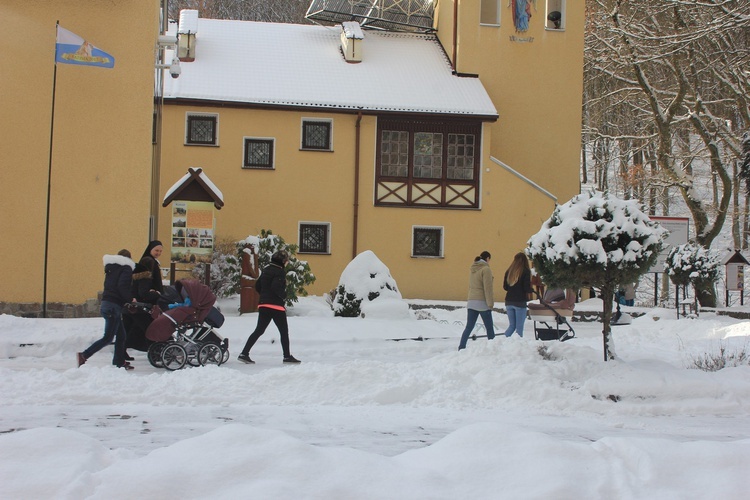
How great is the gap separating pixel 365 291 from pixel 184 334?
6.96 metres

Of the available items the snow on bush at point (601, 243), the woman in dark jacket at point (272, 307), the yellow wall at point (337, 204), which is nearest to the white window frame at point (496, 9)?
the yellow wall at point (337, 204)

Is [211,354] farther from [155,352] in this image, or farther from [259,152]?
[259,152]

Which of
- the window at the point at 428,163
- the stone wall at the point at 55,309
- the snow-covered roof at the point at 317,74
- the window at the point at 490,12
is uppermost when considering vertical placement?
the window at the point at 490,12

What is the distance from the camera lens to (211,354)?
12484mm

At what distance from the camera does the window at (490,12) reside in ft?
102

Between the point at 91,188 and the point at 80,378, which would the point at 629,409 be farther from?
the point at 91,188

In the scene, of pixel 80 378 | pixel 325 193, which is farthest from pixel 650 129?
pixel 80 378

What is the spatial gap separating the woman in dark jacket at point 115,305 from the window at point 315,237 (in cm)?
1623

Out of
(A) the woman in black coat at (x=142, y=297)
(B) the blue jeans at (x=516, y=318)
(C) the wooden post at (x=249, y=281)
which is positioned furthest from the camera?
(C) the wooden post at (x=249, y=281)

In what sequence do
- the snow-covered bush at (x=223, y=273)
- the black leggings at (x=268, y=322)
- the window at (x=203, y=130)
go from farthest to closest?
the window at (x=203, y=130)
the snow-covered bush at (x=223, y=273)
the black leggings at (x=268, y=322)


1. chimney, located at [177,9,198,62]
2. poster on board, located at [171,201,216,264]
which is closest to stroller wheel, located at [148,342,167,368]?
poster on board, located at [171,201,216,264]

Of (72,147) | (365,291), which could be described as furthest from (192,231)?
(365,291)

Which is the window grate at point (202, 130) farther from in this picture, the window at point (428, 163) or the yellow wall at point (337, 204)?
the window at point (428, 163)

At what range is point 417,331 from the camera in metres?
17.2
